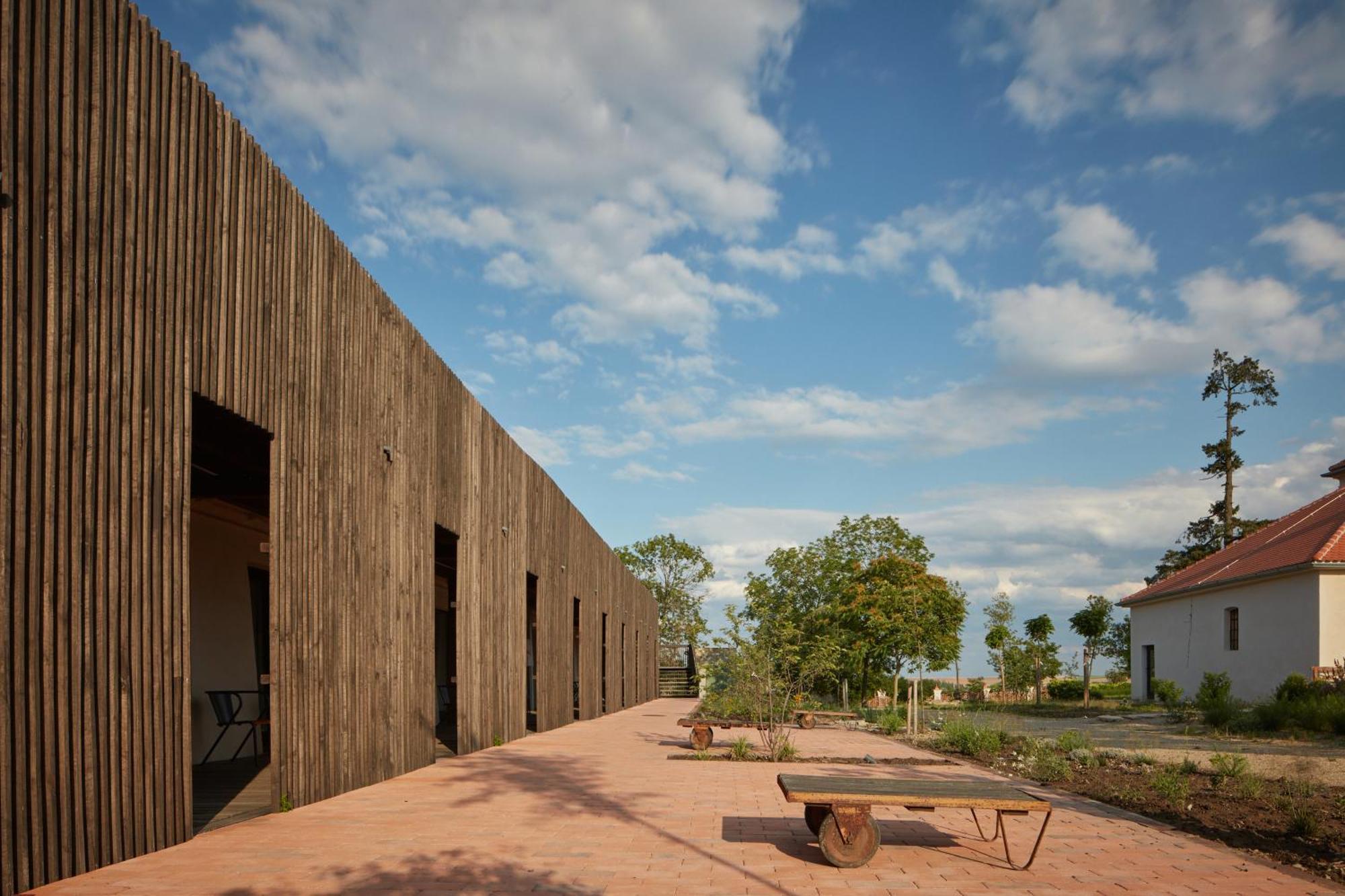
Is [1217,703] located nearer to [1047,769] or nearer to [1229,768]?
[1229,768]

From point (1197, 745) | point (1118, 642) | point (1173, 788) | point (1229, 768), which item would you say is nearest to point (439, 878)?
point (1173, 788)

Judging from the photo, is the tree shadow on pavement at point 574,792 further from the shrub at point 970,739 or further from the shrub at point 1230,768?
the shrub at point 1230,768

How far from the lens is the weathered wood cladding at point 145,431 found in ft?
15.8

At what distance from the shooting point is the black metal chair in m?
10.5

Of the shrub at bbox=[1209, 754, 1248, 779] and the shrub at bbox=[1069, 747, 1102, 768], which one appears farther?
the shrub at bbox=[1069, 747, 1102, 768]

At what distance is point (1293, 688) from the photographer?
19938mm

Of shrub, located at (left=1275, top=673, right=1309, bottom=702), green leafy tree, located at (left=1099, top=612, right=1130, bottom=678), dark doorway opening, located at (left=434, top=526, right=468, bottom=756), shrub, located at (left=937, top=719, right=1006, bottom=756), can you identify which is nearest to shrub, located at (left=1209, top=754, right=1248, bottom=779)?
shrub, located at (left=937, top=719, right=1006, bottom=756)

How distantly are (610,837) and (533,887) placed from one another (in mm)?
1549

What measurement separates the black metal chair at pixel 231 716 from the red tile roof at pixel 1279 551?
21.7 meters

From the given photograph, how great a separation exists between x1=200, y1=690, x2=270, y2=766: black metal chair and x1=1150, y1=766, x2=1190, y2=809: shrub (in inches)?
343

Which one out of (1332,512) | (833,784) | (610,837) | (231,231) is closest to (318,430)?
(231,231)

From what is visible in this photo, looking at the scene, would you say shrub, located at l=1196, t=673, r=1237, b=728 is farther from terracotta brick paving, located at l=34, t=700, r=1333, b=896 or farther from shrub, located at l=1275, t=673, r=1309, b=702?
terracotta brick paving, located at l=34, t=700, r=1333, b=896

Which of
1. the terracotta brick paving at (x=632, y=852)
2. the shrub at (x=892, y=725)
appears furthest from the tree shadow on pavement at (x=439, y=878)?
the shrub at (x=892, y=725)

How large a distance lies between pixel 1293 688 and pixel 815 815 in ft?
60.1
